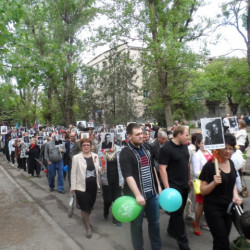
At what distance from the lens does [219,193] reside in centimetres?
321

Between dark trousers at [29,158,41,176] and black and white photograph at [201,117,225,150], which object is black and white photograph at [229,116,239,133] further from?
dark trousers at [29,158,41,176]

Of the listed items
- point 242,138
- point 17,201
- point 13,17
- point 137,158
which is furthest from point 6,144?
point 137,158

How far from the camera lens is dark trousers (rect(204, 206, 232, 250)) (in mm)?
3125

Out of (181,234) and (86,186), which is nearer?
(181,234)

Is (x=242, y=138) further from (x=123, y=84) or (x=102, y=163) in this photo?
(x=123, y=84)

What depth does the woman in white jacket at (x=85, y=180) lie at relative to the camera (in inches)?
201

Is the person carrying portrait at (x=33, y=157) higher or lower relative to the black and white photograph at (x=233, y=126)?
lower

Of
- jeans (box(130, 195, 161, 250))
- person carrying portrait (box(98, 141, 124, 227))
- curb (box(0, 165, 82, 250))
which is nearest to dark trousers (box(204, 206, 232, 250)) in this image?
jeans (box(130, 195, 161, 250))

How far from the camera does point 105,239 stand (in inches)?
197

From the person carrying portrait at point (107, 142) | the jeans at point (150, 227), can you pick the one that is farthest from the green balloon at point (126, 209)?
the person carrying portrait at point (107, 142)

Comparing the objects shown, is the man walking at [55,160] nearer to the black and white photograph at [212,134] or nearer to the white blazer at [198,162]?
the white blazer at [198,162]

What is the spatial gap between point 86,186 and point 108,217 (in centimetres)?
142

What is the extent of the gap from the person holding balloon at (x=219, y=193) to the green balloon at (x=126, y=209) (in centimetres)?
84

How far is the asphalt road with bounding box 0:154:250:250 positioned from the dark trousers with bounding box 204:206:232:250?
1338 mm
